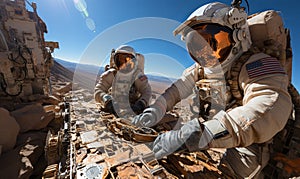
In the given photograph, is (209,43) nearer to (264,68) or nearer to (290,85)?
(264,68)

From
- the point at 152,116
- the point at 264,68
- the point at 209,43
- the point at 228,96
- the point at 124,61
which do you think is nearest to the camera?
the point at 264,68

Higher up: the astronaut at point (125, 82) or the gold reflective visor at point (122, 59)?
the gold reflective visor at point (122, 59)

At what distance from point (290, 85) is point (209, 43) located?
3.05ft

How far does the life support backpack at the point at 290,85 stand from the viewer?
1113 mm

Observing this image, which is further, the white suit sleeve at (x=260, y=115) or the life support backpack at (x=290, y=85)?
the life support backpack at (x=290, y=85)

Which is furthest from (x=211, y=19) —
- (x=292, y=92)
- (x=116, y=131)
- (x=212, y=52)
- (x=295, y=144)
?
(x=116, y=131)

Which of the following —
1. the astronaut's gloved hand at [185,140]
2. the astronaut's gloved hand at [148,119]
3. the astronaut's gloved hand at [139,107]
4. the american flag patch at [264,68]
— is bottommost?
the astronaut's gloved hand at [139,107]

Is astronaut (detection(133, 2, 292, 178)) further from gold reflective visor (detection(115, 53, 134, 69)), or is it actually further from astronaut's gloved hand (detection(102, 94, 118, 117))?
gold reflective visor (detection(115, 53, 134, 69))

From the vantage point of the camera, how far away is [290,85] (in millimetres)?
1281

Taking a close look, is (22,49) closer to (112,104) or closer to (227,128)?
(112,104)

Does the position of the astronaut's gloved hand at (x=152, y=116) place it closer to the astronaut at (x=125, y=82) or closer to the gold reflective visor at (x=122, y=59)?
the astronaut at (x=125, y=82)

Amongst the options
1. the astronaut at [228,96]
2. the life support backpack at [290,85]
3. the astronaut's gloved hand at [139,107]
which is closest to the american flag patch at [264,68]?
the astronaut at [228,96]

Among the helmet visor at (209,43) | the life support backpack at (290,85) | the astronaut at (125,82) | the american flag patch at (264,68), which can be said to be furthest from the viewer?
the astronaut at (125,82)

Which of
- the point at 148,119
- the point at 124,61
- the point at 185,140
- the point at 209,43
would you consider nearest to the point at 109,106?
the point at 148,119
